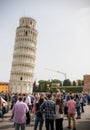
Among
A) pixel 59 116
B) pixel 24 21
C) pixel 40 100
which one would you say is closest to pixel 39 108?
pixel 40 100

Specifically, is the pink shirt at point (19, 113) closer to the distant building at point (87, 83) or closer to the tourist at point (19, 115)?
the tourist at point (19, 115)

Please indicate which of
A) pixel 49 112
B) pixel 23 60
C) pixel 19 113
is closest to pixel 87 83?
pixel 23 60

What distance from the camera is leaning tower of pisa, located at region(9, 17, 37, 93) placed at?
7956 centimetres

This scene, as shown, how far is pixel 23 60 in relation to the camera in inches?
3164

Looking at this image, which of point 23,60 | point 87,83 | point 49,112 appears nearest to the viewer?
point 49,112

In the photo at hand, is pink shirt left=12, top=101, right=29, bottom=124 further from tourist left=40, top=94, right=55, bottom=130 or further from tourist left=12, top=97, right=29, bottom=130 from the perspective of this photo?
tourist left=40, top=94, right=55, bottom=130

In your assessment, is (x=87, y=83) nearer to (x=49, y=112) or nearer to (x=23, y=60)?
(x=23, y=60)

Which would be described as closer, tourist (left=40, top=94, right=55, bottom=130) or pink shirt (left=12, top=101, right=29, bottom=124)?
pink shirt (left=12, top=101, right=29, bottom=124)

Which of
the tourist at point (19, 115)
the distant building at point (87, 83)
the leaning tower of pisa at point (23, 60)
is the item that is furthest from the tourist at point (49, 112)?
the distant building at point (87, 83)

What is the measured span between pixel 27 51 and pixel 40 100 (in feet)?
234

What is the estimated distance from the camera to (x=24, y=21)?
84.7 metres

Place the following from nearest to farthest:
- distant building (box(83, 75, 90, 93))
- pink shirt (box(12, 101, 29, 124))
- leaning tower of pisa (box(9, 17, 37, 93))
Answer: pink shirt (box(12, 101, 29, 124)) → leaning tower of pisa (box(9, 17, 37, 93)) → distant building (box(83, 75, 90, 93))

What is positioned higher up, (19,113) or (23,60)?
(23,60)

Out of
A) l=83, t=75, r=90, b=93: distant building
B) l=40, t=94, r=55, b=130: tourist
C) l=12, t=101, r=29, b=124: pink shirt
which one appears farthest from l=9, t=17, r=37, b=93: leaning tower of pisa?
l=12, t=101, r=29, b=124: pink shirt
